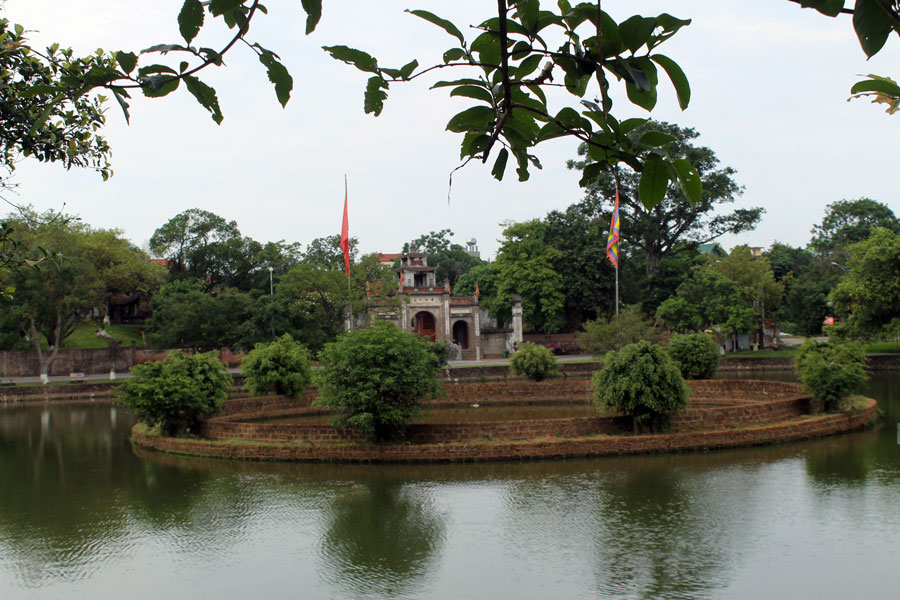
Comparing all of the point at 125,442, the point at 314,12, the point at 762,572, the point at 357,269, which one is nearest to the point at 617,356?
the point at 762,572

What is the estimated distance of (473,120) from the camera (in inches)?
64.6

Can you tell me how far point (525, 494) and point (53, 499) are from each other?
6.92 m

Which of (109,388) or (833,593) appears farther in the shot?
(109,388)

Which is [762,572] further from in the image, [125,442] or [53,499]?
[125,442]

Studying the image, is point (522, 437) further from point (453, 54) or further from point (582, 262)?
point (582, 262)

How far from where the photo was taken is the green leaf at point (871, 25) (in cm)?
125

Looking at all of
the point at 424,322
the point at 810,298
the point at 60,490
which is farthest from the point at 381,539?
the point at 810,298

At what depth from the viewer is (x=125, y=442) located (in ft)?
51.4

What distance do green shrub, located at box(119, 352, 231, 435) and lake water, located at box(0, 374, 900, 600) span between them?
1490 millimetres

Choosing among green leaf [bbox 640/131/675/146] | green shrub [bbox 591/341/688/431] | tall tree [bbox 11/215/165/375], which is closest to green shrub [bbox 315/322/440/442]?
green shrub [bbox 591/341/688/431]

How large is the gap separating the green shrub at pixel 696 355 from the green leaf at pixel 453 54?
782 inches

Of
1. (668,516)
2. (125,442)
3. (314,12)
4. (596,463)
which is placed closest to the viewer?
(314,12)

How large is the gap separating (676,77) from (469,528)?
7.75 meters

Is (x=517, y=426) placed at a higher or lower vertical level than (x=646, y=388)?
lower
